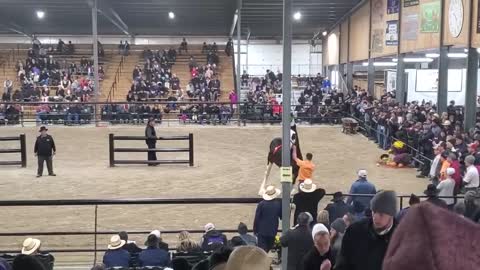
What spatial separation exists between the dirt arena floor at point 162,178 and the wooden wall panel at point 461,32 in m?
4.52

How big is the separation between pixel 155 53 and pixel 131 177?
85.2ft

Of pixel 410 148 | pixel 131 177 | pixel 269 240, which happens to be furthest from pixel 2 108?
pixel 269 240

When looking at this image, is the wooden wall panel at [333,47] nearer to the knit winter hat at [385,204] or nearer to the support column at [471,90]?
the support column at [471,90]

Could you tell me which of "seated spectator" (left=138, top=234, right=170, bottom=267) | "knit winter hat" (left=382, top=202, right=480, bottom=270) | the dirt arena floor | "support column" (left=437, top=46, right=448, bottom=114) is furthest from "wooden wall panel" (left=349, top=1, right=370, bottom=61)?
→ "knit winter hat" (left=382, top=202, right=480, bottom=270)

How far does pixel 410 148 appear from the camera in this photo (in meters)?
17.9

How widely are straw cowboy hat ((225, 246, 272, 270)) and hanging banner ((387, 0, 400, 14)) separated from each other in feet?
85.1

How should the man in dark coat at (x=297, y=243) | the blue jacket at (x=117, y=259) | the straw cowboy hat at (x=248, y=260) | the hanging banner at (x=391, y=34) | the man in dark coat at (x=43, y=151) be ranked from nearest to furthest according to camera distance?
the straw cowboy hat at (x=248, y=260)
the man in dark coat at (x=297, y=243)
the blue jacket at (x=117, y=259)
the man in dark coat at (x=43, y=151)
the hanging banner at (x=391, y=34)

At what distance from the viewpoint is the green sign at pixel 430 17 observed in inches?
841

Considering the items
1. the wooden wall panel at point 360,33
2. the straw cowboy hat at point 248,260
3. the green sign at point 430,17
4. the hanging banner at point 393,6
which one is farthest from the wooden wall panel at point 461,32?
the straw cowboy hat at point 248,260

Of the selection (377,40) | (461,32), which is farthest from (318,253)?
Result: (377,40)

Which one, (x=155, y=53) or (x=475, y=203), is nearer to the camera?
(x=475, y=203)

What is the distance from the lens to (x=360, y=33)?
110 feet

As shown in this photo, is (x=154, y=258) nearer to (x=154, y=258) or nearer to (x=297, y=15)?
(x=154, y=258)

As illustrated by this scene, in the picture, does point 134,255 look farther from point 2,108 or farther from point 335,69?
point 335,69
